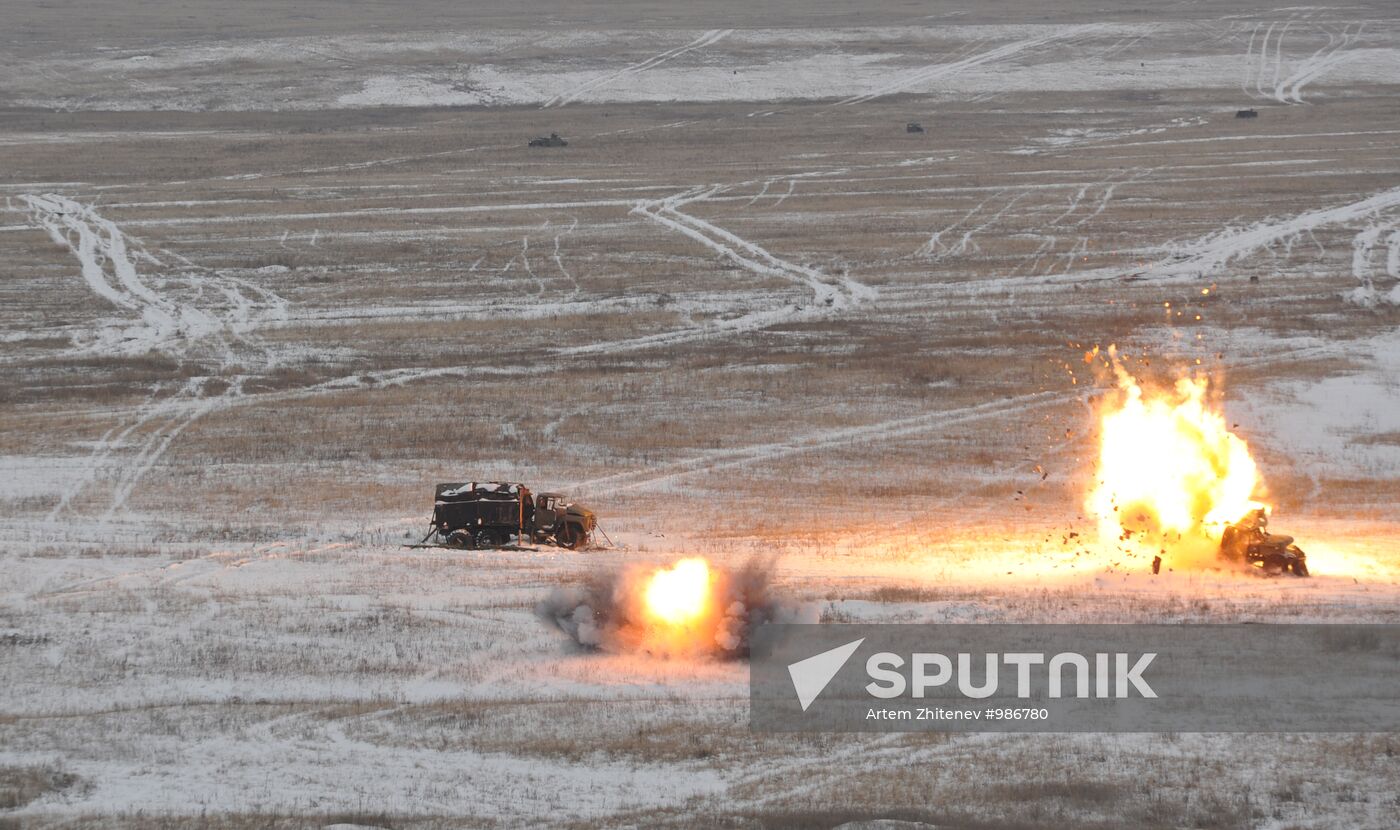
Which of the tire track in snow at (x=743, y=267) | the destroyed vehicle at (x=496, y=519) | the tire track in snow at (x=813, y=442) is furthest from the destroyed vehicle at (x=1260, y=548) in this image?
the tire track in snow at (x=743, y=267)

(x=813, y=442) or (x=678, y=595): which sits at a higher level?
(x=813, y=442)

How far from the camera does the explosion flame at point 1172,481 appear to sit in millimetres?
27531

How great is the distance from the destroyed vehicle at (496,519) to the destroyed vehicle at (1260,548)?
12077mm

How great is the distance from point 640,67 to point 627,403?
63.3 metres

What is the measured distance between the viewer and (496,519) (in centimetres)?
2708

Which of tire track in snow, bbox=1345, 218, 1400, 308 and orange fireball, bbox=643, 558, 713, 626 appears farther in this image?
tire track in snow, bbox=1345, 218, 1400, 308

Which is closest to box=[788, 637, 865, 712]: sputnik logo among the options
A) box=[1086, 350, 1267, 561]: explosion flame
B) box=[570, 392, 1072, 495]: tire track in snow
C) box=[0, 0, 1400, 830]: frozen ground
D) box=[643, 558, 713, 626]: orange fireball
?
box=[0, 0, 1400, 830]: frozen ground

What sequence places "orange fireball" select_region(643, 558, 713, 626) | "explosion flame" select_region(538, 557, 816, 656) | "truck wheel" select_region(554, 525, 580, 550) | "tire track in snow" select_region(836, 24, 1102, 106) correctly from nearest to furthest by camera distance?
1. "explosion flame" select_region(538, 557, 816, 656)
2. "orange fireball" select_region(643, 558, 713, 626)
3. "truck wheel" select_region(554, 525, 580, 550)
4. "tire track in snow" select_region(836, 24, 1102, 106)

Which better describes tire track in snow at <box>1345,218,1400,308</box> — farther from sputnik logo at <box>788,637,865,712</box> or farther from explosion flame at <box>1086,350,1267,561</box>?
sputnik logo at <box>788,637,865,712</box>

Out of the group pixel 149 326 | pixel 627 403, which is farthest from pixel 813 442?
pixel 149 326

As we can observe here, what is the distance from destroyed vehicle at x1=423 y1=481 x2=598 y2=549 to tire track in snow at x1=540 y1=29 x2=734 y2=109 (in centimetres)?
6356

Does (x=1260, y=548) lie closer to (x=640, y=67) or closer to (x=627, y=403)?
(x=627, y=403)

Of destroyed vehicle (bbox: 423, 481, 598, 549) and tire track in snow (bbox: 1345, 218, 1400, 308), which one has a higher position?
tire track in snow (bbox: 1345, 218, 1400, 308)

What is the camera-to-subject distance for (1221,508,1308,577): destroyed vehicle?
84.0 ft
